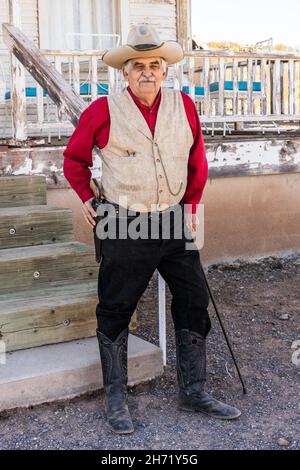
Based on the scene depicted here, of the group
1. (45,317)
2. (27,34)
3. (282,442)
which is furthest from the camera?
(27,34)

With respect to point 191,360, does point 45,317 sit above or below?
above

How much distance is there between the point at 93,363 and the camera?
3592mm

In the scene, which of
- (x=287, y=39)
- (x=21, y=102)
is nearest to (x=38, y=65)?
(x=21, y=102)

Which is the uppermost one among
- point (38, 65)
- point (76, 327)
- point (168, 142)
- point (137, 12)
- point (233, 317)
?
point (137, 12)

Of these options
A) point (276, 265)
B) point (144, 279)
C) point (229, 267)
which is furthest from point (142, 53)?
point (276, 265)

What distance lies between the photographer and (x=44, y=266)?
4215 mm

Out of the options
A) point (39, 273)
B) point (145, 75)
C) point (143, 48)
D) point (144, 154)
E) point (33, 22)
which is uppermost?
point (33, 22)

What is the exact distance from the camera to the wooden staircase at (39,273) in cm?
378

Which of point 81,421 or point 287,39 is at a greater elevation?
point 287,39

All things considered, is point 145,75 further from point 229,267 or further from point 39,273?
point 229,267

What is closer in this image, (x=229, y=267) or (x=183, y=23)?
(x=229, y=267)

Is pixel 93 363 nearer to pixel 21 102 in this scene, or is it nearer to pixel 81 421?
pixel 81 421

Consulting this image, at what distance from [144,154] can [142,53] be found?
0.47 metres
